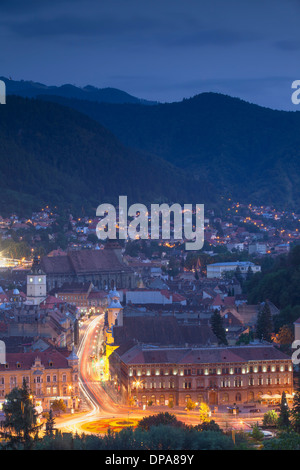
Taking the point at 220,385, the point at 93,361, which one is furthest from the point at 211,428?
the point at 93,361

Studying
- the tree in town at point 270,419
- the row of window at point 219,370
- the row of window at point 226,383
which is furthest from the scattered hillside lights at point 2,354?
the tree in town at point 270,419

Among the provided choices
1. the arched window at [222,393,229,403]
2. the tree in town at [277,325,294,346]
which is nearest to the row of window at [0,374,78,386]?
the arched window at [222,393,229,403]

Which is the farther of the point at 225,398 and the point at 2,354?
the point at 225,398

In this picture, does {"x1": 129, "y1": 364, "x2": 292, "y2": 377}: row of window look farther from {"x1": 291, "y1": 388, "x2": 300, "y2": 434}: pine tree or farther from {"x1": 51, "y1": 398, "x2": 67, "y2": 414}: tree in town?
{"x1": 291, "y1": 388, "x2": 300, "y2": 434}: pine tree

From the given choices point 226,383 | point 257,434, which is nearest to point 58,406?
point 226,383

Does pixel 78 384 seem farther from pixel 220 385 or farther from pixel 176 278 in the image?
pixel 176 278

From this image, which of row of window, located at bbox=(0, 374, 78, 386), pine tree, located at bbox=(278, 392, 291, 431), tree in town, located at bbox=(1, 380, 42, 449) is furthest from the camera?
row of window, located at bbox=(0, 374, 78, 386)

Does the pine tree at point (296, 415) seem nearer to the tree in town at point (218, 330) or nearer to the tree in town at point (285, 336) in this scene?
the tree in town at point (218, 330)

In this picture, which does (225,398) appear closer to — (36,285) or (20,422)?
(20,422)
